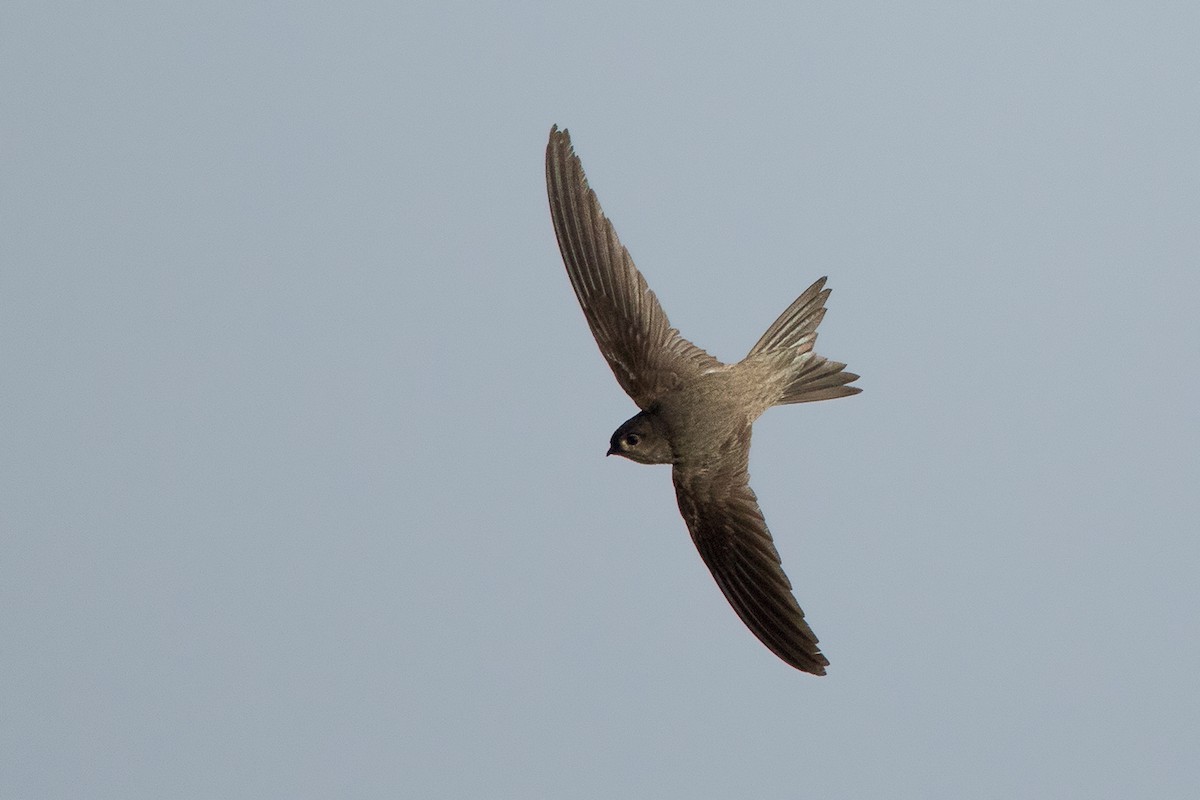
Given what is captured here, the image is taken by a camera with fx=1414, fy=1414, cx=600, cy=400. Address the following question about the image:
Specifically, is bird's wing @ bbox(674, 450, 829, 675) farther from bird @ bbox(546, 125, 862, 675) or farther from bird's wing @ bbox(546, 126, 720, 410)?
bird's wing @ bbox(546, 126, 720, 410)

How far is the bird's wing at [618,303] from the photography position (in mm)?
4504

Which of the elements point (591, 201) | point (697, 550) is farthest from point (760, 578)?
point (591, 201)

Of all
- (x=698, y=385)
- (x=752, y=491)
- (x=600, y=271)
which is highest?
(x=600, y=271)

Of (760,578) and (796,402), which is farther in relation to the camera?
(796,402)

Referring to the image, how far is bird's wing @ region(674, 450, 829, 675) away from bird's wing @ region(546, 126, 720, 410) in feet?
1.03

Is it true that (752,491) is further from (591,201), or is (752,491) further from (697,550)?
Result: (591,201)

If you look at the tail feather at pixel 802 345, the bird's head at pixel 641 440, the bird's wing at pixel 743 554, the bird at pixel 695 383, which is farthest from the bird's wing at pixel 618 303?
the bird's wing at pixel 743 554

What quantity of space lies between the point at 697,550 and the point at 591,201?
118 centimetres

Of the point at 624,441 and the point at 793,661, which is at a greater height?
the point at 624,441

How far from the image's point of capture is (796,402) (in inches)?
185

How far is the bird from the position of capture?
175 inches

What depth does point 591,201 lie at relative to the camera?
447cm

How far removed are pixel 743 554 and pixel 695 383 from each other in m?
0.56

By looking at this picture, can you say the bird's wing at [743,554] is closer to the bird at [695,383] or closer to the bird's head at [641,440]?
the bird at [695,383]
